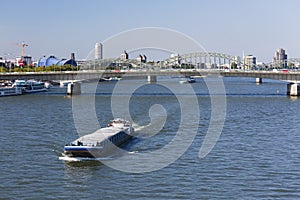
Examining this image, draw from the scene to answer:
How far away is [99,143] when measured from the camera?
20828 mm

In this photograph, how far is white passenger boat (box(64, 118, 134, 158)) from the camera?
1998 centimetres

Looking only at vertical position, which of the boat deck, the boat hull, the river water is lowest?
the river water

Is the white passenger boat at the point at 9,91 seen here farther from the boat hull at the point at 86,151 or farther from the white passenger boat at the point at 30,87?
the boat hull at the point at 86,151

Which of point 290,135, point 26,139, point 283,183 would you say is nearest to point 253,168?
point 283,183

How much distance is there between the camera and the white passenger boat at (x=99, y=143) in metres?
20.0

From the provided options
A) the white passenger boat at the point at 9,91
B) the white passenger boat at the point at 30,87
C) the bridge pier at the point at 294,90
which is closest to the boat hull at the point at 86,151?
the bridge pier at the point at 294,90

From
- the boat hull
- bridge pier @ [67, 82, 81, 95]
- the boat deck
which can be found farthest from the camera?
bridge pier @ [67, 82, 81, 95]

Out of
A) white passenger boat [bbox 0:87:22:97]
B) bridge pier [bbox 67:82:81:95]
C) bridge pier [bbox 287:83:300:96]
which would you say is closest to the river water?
bridge pier [bbox 287:83:300:96]

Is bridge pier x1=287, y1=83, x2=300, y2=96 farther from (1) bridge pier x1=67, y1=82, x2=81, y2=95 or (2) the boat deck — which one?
(2) the boat deck

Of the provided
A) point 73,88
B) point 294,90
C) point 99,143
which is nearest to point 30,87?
point 73,88

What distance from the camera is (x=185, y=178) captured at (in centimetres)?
1716

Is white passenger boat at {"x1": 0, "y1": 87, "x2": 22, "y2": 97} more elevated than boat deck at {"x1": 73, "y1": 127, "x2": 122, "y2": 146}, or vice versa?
white passenger boat at {"x1": 0, "y1": 87, "x2": 22, "y2": 97}

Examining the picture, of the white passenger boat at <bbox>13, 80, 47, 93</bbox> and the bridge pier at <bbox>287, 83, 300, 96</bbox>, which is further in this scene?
the white passenger boat at <bbox>13, 80, 47, 93</bbox>

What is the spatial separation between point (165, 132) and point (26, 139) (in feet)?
24.9
